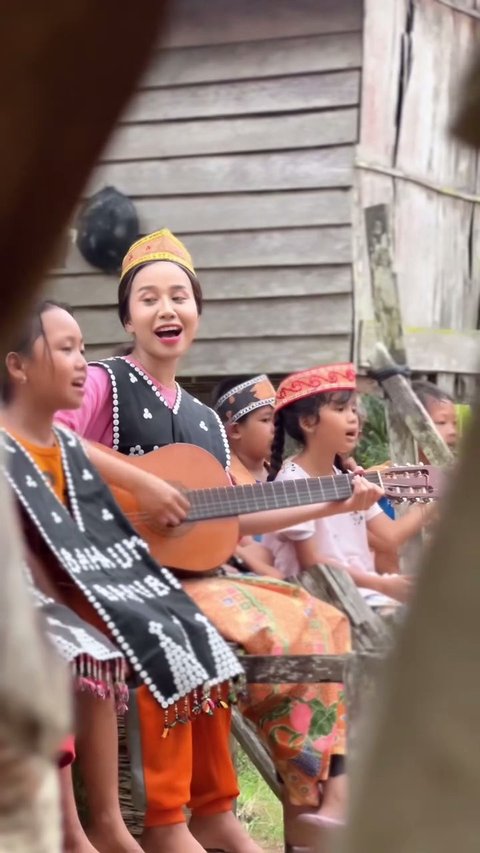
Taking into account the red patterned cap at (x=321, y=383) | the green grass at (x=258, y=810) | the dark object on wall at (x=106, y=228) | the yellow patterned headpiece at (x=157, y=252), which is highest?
the dark object on wall at (x=106, y=228)

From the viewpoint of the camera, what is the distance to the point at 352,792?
570mm

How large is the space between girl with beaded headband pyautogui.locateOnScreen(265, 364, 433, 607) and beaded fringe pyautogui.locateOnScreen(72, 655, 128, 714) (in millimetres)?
1039

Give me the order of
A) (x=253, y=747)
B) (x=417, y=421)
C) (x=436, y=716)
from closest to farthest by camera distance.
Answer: (x=436, y=716), (x=253, y=747), (x=417, y=421)

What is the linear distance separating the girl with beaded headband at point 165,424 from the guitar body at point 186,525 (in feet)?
0.20

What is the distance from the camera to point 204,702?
3.06 meters

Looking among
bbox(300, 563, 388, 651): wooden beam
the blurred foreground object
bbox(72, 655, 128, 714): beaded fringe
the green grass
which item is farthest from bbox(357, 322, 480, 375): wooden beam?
the blurred foreground object

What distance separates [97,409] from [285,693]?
0.83 meters

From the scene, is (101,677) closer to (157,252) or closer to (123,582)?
(123,582)

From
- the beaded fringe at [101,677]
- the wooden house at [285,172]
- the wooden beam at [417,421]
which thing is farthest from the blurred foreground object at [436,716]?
the wooden house at [285,172]

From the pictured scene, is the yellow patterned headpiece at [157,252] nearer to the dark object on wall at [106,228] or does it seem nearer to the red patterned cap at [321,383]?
the red patterned cap at [321,383]

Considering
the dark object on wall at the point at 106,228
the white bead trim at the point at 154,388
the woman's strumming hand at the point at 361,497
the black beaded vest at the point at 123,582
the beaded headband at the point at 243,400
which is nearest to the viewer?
the black beaded vest at the point at 123,582

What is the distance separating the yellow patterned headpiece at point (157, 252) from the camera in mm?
3736

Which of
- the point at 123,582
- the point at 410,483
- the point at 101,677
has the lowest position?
the point at 101,677

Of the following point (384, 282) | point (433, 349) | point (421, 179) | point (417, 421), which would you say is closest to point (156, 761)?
point (417, 421)
